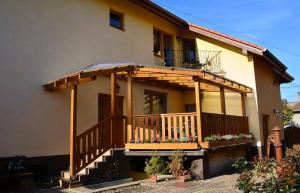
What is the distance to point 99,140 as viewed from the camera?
10820 millimetres

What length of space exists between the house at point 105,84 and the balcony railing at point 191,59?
0.06 meters

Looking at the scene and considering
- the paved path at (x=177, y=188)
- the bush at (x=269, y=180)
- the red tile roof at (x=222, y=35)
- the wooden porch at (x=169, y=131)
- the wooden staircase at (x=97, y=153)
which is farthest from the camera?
the red tile roof at (x=222, y=35)

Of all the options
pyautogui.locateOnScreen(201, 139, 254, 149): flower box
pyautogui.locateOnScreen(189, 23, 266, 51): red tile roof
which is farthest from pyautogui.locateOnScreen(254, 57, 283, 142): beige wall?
pyautogui.locateOnScreen(201, 139, 254, 149): flower box

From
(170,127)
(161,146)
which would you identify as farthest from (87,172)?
(170,127)

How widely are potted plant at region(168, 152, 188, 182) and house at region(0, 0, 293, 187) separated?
0.42 m

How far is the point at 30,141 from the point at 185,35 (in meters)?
11.0

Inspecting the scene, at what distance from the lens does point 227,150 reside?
12812mm

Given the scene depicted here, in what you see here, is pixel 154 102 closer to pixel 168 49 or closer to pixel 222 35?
pixel 168 49

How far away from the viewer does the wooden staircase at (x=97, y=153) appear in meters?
9.68

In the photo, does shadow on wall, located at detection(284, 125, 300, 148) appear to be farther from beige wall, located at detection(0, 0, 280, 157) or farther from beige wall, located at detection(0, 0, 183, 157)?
beige wall, located at detection(0, 0, 183, 157)

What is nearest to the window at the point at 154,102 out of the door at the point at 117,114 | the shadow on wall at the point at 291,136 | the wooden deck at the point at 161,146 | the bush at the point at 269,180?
the door at the point at 117,114

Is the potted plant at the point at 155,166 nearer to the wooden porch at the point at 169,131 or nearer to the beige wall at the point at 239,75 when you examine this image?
the wooden porch at the point at 169,131

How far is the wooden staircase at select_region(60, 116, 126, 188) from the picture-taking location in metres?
9.68

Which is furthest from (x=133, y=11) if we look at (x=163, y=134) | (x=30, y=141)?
(x=30, y=141)
